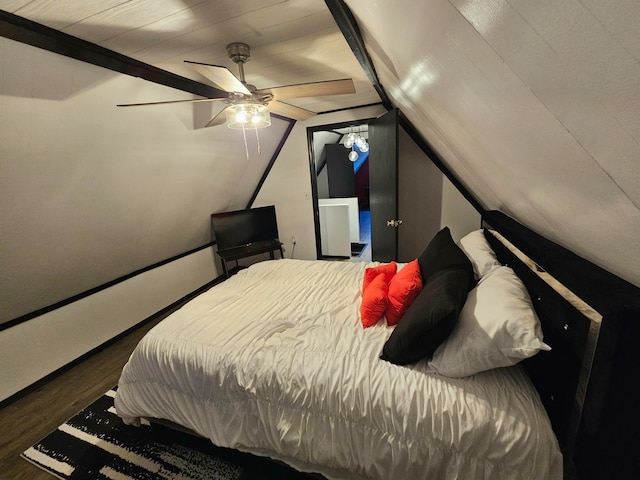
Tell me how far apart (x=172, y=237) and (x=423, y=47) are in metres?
3.20

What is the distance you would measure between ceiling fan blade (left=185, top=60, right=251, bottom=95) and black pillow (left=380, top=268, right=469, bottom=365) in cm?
144

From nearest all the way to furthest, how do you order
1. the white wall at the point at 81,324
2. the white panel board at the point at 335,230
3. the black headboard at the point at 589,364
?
1. the black headboard at the point at 589,364
2. the white wall at the point at 81,324
3. the white panel board at the point at 335,230

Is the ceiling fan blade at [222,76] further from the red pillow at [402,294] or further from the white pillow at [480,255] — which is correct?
the white pillow at [480,255]

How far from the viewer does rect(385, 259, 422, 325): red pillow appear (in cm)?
151

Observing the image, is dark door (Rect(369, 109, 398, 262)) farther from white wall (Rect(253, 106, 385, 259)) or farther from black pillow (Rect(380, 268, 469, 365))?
black pillow (Rect(380, 268, 469, 365))

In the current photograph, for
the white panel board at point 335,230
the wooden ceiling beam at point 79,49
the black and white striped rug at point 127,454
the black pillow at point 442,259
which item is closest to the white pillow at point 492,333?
the black pillow at point 442,259

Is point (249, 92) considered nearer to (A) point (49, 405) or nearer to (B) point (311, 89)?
(B) point (311, 89)

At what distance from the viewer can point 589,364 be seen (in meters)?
0.81

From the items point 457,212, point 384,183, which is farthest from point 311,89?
point 457,212

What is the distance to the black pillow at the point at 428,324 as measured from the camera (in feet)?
Result: 3.68

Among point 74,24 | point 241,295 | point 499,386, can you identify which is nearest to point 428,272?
point 499,386

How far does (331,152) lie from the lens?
17.9 ft

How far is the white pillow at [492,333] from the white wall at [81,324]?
9.70 ft

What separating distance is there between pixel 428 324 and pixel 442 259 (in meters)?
0.56
